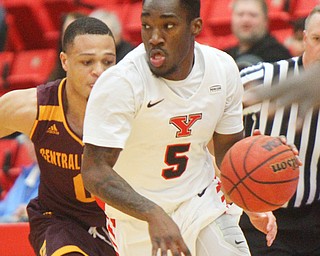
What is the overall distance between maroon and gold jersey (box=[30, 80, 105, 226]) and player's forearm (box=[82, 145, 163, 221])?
91 centimetres

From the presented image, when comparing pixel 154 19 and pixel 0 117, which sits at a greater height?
pixel 154 19

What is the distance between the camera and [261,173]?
160 inches

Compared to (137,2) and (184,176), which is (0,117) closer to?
(184,176)

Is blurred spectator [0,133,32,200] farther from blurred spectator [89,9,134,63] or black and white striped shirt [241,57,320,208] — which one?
black and white striped shirt [241,57,320,208]

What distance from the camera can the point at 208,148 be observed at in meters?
4.71

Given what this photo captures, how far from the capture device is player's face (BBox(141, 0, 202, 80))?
4047 millimetres

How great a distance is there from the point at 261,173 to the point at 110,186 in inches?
26.0

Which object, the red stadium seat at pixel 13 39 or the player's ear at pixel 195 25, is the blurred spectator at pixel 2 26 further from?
the player's ear at pixel 195 25

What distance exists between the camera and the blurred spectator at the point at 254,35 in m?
6.91

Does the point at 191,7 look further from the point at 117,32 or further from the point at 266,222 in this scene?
the point at 117,32

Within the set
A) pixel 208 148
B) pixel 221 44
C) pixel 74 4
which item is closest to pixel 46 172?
pixel 208 148

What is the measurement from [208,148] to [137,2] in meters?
5.85

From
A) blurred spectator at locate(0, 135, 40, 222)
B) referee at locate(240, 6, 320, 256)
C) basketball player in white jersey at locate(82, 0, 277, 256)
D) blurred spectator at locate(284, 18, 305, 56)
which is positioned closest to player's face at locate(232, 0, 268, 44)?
blurred spectator at locate(284, 18, 305, 56)

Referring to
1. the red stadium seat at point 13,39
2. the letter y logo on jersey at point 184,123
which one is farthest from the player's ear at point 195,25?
the red stadium seat at point 13,39
